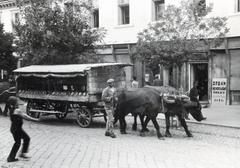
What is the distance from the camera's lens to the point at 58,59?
17484 mm

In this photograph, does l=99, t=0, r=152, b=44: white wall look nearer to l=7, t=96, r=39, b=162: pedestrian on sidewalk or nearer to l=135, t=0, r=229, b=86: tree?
l=135, t=0, r=229, b=86: tree

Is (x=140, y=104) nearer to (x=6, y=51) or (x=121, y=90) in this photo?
(x=121, y=90)

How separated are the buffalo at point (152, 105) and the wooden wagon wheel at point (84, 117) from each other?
1.46 meters

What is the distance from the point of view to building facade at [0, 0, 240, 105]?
19391mm

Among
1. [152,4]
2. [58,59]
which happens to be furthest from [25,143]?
[152,4]

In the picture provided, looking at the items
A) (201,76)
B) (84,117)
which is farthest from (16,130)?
(201,76)

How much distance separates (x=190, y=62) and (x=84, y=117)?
9.53 m

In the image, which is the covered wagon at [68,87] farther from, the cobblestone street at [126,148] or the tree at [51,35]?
the tree at [51,35]

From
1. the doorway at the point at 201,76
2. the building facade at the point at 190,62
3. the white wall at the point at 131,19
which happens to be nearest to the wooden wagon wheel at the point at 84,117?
the building facade at the point at 190,62

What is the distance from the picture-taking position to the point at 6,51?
24031mm

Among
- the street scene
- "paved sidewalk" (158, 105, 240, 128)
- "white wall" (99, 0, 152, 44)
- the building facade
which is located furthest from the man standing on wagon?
"white wall" (99, 0, 152, 44)

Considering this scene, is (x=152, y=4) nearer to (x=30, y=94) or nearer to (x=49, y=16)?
(x=49, y=16)

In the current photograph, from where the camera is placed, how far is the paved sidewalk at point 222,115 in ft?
45.0

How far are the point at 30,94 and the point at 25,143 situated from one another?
690 centimetres
